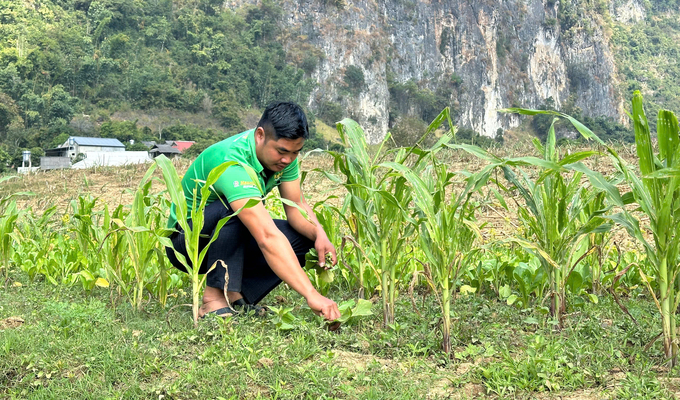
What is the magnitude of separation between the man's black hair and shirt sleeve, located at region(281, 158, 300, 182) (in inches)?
14.4

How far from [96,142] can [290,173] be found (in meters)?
35.5

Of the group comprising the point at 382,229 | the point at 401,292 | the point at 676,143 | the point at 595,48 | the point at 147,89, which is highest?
the point at 595,48

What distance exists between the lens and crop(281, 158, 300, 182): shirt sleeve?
9.41 feet

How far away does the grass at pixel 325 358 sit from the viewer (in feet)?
6.12

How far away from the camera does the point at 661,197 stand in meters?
1.90

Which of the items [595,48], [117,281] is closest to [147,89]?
[117,281]

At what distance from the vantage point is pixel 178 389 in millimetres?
1854

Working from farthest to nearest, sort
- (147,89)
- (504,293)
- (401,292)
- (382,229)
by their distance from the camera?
(147,89)
(401,292)
(504,293)
(382,229)

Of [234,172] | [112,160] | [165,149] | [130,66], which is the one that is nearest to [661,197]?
[234,172]

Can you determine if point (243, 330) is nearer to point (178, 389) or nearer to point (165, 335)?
point (165, 335)

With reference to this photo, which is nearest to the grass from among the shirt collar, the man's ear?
the shirt collar

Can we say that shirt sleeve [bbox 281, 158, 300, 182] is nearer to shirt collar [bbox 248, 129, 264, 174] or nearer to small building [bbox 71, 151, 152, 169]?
shirt collar [bbox 248, 129, 264, 174]

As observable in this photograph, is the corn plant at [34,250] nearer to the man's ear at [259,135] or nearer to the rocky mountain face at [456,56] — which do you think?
the man's ear at [259,135]

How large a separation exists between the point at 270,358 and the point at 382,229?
31.5 inches
